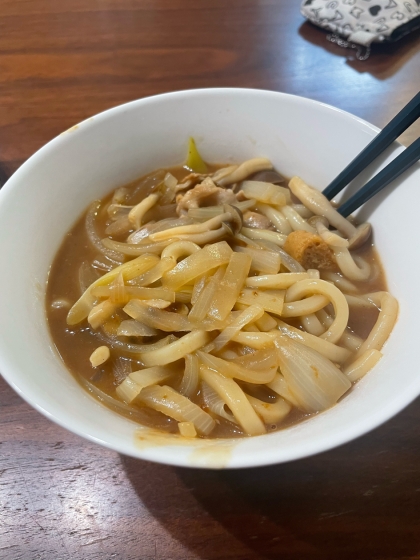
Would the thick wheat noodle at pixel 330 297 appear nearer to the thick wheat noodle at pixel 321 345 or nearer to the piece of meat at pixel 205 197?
the thick wheat noodle at pixel 321 345

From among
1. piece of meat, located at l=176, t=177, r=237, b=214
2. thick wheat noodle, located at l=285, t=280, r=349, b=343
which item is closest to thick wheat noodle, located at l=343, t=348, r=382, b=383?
thick wheat noodle, located at l=285, t=280, r=349, b=343

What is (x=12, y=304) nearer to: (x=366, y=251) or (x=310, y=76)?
(x=366, y=251)

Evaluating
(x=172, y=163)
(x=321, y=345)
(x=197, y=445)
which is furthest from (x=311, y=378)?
(x=172, y=163)

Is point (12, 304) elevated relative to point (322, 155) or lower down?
lower down

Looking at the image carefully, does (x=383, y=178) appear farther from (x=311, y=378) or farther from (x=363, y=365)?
(x=311, y=378)

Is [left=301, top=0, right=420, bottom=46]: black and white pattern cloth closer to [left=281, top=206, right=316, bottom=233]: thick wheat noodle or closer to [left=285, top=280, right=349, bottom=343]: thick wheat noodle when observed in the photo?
[left=281, top=206, right=316, bottom=233]: thick wheat noodle

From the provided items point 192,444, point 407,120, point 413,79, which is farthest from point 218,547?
point 413,79
